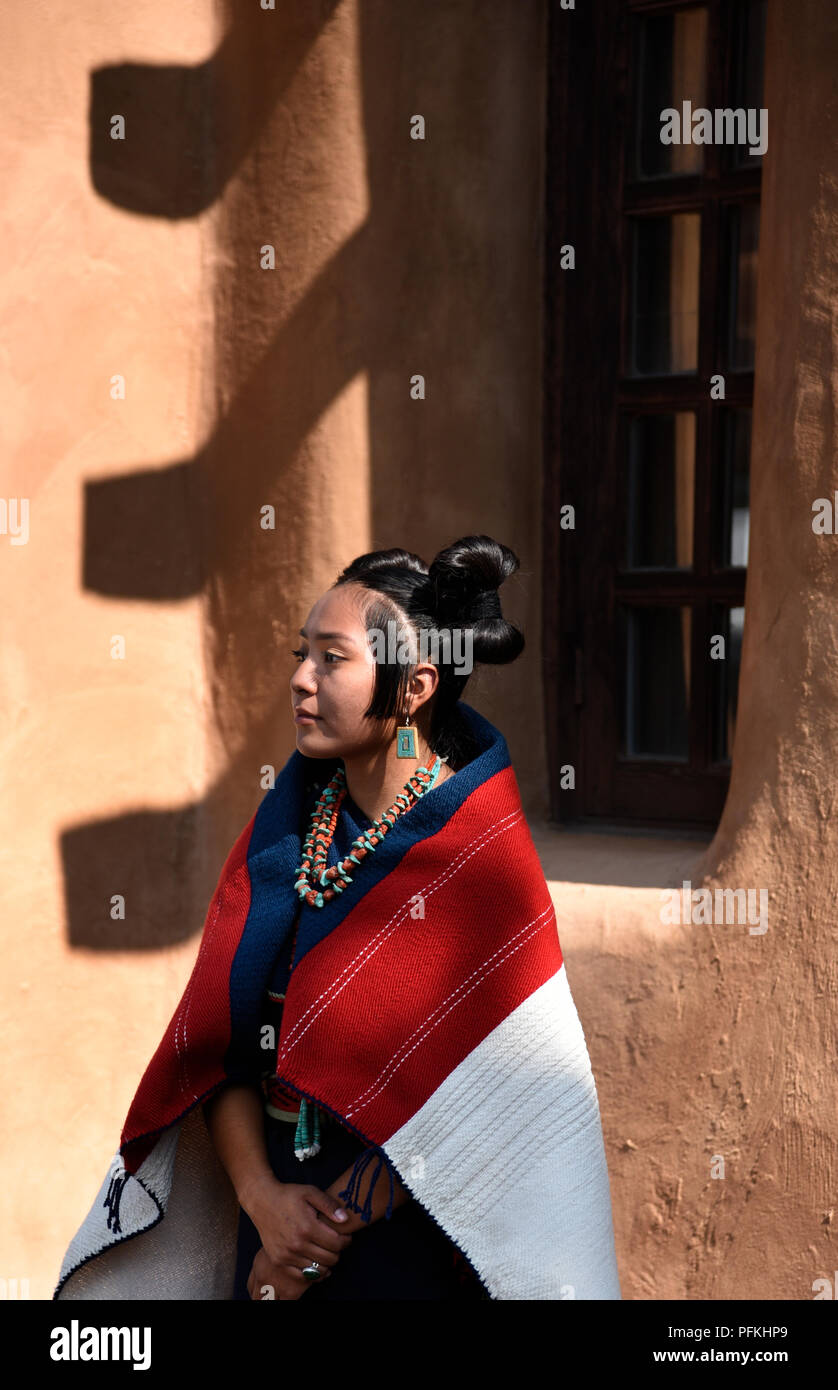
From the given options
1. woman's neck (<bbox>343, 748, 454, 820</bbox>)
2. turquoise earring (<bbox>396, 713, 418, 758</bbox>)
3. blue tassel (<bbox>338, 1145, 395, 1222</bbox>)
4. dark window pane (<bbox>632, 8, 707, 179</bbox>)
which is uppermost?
dark window pane (<bbox>632, 8, 707, 179</bbox>)

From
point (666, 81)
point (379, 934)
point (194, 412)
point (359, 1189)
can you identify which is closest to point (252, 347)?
point (194, 412)

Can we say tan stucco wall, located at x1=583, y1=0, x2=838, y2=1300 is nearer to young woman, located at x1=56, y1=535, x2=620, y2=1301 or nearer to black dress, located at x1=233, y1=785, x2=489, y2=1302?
young woman, located at x1=56, y1=535, x2=620, y2=1301

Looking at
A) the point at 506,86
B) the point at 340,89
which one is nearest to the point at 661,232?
the point at 506,86

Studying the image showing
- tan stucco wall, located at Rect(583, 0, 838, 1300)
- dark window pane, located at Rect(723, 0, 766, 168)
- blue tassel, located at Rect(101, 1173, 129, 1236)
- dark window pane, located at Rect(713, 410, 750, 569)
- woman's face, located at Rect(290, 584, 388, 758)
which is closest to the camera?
woman's face, located at Rect(290, 584, 388, 758)

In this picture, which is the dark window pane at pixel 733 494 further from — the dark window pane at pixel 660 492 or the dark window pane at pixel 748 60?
the dark window pane at pixel 748 60

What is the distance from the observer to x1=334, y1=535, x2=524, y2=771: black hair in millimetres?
2031

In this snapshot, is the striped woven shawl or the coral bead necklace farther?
the coral bead necklace

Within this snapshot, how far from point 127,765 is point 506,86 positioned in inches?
84.9

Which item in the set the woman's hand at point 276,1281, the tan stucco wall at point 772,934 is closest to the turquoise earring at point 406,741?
the woman's hand at point 276,1281

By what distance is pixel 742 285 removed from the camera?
3488 millimetres

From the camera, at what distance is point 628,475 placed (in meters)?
3.68

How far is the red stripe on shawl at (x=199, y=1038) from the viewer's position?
202 cm

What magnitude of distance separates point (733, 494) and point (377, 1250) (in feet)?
7.43

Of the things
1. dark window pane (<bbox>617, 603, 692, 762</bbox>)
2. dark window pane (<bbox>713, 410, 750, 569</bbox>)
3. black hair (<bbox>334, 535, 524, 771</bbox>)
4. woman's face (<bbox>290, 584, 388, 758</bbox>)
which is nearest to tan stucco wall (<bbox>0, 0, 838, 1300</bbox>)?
dark window pane (<bbox>617, 603, 692, 762</bbox>)
